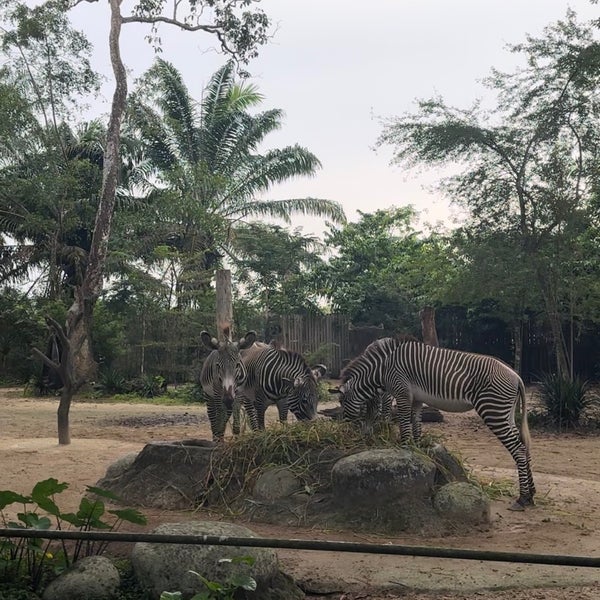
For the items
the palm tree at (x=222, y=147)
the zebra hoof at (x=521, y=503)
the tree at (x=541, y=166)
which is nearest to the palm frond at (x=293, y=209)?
the palm tree at (x=222, y=147)

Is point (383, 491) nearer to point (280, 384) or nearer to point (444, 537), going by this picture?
point (444, 537)

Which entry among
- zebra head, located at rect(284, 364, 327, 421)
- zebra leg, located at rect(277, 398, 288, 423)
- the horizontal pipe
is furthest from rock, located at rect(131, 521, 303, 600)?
zebra leg, located at rect(277, 398, 288, 423)

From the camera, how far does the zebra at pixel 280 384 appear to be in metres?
9.27

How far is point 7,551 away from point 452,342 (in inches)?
758

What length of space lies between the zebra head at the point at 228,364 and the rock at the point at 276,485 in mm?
1322

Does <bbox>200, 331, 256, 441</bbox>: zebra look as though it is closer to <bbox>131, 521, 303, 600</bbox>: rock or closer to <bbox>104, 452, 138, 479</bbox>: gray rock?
<bbox>104, 452, 138, 479</bbox>: gray rock

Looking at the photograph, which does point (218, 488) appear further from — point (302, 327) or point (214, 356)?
point (302, 327)

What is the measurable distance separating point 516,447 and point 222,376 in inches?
126

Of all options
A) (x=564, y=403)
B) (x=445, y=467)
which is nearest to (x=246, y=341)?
(x=445, y=467)

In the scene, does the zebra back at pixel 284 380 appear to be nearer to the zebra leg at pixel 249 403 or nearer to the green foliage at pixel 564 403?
the zebra leg at pixel 249 403

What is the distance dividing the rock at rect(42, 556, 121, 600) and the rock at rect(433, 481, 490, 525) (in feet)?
9.82

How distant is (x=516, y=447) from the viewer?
26.2ft

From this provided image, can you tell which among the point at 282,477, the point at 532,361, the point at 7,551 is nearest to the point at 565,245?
the point at 532,361

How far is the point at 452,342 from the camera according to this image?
76.0ft
